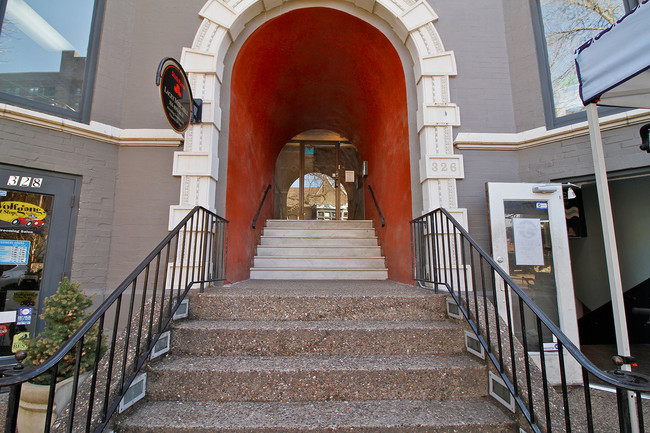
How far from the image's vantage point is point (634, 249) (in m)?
4.78

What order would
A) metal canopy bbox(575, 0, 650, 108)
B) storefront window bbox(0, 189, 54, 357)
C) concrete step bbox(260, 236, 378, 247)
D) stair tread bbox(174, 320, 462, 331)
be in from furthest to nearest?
concrete step bbox(260, 236, 378, 247) < storefront window bbox(0, 189, 54, 357) < stair tread bbox(174, 320, 462, 331) < metal canopy bbox(575, 0, 650, 108)

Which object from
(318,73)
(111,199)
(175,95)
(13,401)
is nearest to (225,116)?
(175,95)

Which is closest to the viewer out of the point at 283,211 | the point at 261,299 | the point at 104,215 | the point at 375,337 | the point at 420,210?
the point at 375,337

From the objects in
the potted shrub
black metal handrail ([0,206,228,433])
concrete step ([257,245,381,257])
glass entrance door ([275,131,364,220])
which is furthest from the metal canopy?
glass entrance door ([275,131,364,220])

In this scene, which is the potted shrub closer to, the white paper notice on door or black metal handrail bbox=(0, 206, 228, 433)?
black metal handrail bbox=(0, 206, 228, 433)

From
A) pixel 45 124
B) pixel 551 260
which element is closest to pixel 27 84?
pixel 45 124

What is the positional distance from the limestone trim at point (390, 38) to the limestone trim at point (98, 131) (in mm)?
318

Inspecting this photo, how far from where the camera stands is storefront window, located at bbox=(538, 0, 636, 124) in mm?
3645

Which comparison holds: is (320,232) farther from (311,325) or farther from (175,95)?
(175,95)

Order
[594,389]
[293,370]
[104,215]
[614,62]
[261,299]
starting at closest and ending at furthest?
[614,62] < [293,370] < [261,299] < [594,389] < [104,215]

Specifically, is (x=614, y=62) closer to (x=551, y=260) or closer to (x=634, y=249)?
(x=551, y=260)

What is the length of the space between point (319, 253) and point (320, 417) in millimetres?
3440

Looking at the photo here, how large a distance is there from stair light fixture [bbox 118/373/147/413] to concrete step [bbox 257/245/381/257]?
3253 mm

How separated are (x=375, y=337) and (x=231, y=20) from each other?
4.04m
